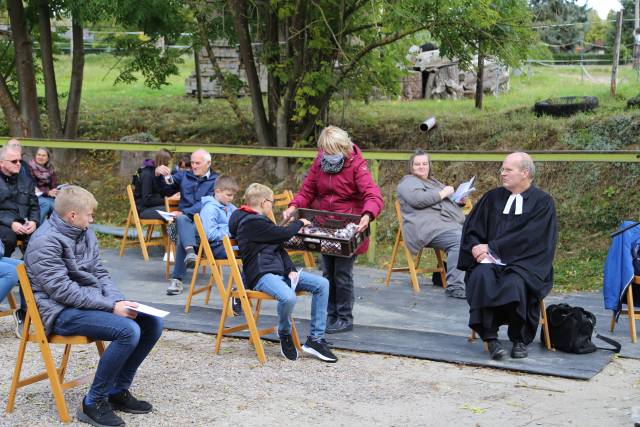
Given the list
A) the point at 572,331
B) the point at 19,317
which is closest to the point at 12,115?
the point at 19,317

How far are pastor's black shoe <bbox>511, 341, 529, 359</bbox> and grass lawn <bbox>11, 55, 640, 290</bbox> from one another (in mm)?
2891

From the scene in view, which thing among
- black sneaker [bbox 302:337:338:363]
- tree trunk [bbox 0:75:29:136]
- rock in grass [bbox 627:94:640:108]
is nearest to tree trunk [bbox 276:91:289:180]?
tree trunk [bbox 0:75:29:136]

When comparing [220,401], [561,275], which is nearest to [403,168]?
[561,275]

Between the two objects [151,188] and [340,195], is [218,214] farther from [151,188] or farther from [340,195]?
[151,188]

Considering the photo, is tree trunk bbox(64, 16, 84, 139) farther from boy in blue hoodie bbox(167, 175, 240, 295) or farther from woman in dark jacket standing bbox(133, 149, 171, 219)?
boy in blue hoodie bbox(167, 175, 240, 295)

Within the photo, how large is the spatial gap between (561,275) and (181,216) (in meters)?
3.99

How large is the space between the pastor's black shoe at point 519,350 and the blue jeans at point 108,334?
274 cm

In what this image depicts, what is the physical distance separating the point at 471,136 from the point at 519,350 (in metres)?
8.04

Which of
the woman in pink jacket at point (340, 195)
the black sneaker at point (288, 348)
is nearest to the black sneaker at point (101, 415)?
the black sneaker at point (288, 348)

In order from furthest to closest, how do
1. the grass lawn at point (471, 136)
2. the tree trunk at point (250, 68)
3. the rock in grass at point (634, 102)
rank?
the rock in grass at point (634, 102) < the tree trunk at point (250, 68) < the grass lawn at point (471, 136)

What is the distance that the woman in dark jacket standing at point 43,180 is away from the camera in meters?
11.2

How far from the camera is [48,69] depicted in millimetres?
16000

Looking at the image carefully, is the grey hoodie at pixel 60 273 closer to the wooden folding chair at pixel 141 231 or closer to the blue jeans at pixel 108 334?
the blue jeans at pixel 108 334

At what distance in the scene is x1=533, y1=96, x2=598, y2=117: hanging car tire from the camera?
15.0 metres
